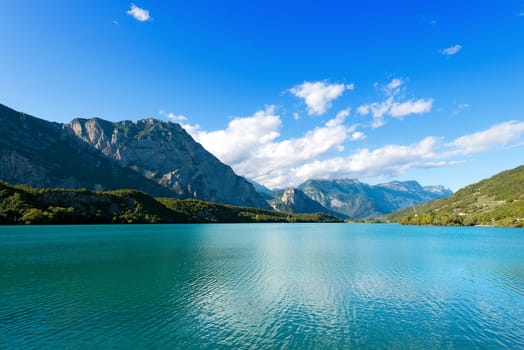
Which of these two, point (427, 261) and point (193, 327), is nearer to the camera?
point (193, 327)

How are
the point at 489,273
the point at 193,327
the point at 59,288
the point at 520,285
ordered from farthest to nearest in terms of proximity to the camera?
the point at 489,273, the point at 520,285, the point at 59,288, the point at 193,327

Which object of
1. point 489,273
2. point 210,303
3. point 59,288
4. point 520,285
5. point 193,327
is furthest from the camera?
point 489,273

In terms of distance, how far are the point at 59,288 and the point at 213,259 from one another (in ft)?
108

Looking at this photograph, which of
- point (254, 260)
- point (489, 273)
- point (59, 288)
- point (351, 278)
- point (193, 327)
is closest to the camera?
point (193, 327)

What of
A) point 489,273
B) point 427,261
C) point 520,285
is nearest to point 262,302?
point 520,285

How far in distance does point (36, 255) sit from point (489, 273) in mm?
97632

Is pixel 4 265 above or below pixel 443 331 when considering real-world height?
above

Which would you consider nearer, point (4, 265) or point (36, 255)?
point (4, 265)

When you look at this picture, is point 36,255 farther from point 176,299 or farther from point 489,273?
point 489,273

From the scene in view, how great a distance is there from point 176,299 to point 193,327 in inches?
395

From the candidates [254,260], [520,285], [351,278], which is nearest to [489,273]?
[520,285]

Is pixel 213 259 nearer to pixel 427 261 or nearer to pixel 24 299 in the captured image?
pixel 24 299

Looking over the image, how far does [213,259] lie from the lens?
6931cm

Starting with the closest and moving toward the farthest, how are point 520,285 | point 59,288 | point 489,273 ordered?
point 59,288, point 520,285, point 489,273
